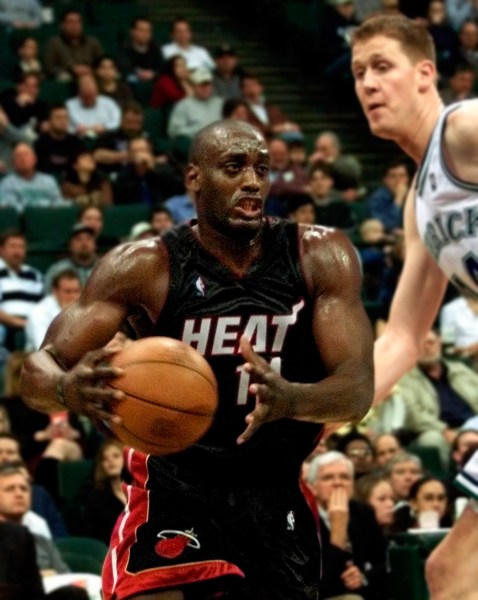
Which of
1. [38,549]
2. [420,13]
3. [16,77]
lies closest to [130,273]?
[38,549]

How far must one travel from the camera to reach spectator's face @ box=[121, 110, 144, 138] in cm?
1305

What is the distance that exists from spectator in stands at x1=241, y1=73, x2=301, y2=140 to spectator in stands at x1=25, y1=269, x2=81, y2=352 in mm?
4546

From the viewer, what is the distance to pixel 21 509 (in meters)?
7.51

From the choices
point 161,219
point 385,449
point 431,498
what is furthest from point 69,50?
point 431,498

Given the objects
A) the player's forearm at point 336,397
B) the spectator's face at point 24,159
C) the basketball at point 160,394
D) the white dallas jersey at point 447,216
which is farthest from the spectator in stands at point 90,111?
the basketball at point 160,394

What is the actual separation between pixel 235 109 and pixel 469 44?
13.7 ft

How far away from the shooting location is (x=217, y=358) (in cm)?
415

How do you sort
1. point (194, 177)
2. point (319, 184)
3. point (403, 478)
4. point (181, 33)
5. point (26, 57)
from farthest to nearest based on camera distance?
1. point (181, 33)
2. point (26, 57)
3. point (319, 184)
4. point (403, 478)
5. point (194, 177)

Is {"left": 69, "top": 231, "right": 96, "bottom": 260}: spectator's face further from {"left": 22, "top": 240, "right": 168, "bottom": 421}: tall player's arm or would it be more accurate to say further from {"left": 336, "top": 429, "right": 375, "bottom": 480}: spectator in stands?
{"left": 22, "top": 240, "right": 168, "bottom": 421}: tall player's arm

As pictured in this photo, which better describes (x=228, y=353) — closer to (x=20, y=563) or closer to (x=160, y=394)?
(x=160, y=394)

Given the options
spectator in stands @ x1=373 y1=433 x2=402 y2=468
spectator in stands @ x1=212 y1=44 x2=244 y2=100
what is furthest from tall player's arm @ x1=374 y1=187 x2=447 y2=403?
spectator in stands @ x1=212 y1=44 x2=244 y2=100

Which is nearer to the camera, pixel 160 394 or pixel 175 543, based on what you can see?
pixel 160 394

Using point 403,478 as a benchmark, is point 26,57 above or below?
above

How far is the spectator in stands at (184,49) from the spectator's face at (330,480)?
24.4 ft
